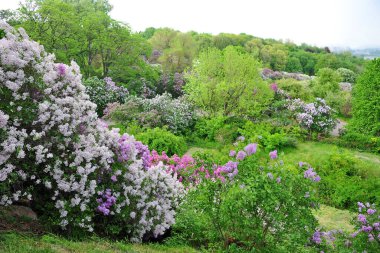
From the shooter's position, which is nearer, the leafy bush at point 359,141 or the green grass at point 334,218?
the green grass at point 334,218

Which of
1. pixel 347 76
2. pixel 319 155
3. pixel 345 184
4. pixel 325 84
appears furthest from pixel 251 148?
pixel 347 76

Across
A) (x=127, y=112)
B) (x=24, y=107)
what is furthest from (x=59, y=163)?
(x=127, y=112)

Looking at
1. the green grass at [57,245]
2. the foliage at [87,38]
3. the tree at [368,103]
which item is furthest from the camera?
the foliage at [87,38]

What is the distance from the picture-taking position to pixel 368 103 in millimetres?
18391

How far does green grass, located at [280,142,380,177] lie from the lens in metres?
14.3

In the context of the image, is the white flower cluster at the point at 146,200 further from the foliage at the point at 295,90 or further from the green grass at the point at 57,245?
the foliage at the point at 295,90

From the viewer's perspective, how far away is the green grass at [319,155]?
47.0ft

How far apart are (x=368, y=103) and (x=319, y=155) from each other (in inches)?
181

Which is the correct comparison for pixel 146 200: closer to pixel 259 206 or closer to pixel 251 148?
A: pixel 251 148

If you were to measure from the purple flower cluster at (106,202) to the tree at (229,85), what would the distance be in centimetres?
1403

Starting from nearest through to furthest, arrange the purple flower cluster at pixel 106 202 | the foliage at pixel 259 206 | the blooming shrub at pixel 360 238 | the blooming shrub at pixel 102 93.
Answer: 1. the foliage at pixel 259 206
2. the purple flower cluster at pixel 106 202
3. the blooming shrub at pixel 360 238
4. the blooming shrub at pixel 102 93

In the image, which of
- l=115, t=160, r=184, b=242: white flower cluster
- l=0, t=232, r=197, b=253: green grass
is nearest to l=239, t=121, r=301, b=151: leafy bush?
l=115, t=160, r=184, b=242: white flower cluster

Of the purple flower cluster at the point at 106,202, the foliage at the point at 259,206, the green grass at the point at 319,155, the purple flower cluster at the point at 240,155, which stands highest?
the purple flower cluster at the point at 240,155

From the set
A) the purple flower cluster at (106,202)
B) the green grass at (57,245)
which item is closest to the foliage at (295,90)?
the purple flower cluster at (106,202)
